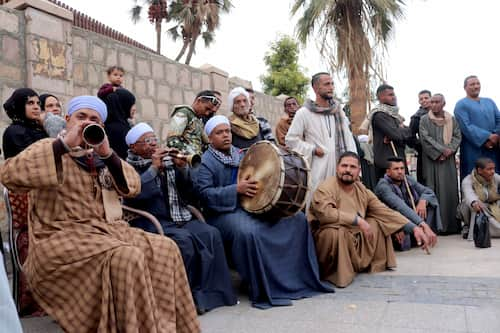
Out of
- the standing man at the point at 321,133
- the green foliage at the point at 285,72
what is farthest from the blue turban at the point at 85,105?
the green foliage at the point at 285,72

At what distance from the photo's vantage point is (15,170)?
7.32 ft

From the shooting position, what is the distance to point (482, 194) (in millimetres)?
5414

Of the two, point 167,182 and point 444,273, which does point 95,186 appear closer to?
point 167,182

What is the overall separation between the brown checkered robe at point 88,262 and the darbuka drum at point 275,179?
98 cm

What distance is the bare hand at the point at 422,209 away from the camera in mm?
5121

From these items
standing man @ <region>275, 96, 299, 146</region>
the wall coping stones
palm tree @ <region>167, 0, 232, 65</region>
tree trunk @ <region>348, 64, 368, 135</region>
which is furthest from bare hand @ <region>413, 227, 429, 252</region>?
palm tree @ <region>167, 0, 232, 65</region>

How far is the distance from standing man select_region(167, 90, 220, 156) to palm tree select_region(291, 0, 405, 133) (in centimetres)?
721

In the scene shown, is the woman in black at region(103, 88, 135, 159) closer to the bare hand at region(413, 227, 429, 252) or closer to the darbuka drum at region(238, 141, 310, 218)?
the darbuka drum at region(238, 141, 310, 218)

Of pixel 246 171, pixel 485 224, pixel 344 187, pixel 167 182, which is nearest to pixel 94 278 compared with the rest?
pixel 167 182

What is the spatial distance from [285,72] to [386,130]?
48.5ft

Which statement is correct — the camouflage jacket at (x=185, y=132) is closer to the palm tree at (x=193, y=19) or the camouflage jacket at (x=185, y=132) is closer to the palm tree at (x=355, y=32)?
the palm tree at (x=355, y=32)

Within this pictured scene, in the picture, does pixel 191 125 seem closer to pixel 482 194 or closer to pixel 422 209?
pixel 422 209

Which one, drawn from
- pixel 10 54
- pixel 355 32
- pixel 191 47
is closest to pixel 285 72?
pixel 191 47

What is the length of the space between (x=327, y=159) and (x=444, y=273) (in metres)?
1.50
